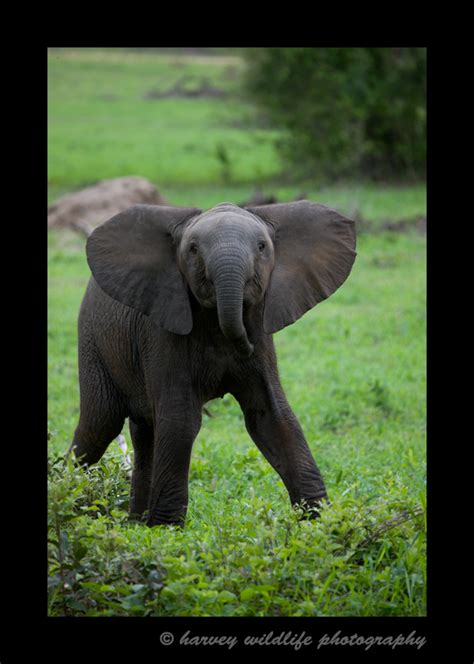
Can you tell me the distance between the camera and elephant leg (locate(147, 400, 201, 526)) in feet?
18.5

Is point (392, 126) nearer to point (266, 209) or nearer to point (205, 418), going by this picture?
point (205, 418)

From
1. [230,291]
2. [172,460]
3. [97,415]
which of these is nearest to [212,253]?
[230,291]

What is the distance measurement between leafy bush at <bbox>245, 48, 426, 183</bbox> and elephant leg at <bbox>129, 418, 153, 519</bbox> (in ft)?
56.8

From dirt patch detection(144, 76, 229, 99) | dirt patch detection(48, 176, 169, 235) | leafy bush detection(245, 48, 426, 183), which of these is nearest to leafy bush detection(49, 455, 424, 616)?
dirt patch detection(48, 176, 169, 235)

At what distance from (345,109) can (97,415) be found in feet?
59.5

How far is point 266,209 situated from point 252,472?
228 centimetres

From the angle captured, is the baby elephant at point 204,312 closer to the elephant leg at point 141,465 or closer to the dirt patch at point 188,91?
the elephant leg at point 141,465

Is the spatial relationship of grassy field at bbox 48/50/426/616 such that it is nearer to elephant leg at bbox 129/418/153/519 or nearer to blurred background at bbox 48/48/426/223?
elephant leg at bbox 129/418/153/519

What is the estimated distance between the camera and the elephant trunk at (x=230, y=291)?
4973 millimetres

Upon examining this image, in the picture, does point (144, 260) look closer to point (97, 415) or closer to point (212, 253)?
point (212, 253)

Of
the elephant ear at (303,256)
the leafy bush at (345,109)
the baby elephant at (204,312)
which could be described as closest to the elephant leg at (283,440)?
the baby elephant at (204,312)

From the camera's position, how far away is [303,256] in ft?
18.7

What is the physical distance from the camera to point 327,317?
12680 mm

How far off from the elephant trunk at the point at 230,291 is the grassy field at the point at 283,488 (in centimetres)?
85
